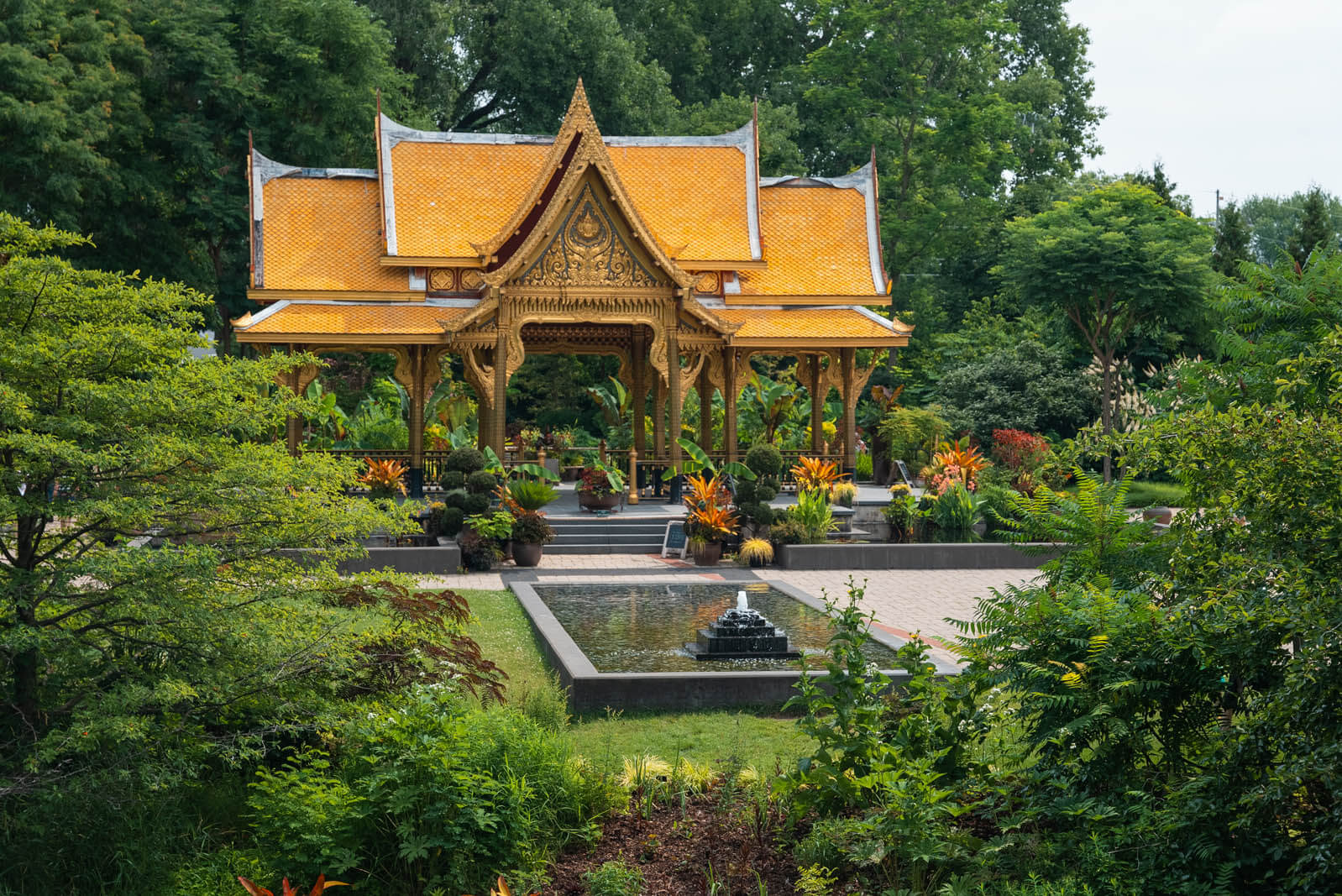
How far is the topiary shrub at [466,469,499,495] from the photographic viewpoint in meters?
20.1

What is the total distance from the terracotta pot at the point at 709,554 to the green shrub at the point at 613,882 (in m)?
12.9

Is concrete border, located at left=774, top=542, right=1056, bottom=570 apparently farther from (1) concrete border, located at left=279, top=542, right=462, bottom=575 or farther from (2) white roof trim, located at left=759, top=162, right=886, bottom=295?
(2) white roof trim, located at left=759, top=162, right=886, bottom=295

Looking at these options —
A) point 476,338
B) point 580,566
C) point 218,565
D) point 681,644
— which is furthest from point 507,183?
point 218,565

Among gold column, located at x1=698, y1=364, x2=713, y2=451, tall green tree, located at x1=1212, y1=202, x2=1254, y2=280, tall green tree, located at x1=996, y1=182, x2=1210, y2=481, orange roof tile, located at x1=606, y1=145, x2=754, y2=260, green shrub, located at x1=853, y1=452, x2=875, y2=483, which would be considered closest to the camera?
orange roof tile, located at x1=606, y1=145, x2=754, y2=260

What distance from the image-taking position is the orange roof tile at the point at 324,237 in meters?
26.3

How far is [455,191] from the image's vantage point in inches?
1109

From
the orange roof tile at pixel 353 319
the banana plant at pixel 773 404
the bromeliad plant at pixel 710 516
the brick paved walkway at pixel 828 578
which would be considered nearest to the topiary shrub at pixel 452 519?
the brick paved walkway at pixel 828 578

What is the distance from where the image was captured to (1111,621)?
21.9 feet

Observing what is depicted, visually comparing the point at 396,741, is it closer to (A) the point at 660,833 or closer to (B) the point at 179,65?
(A) the point at 660,833

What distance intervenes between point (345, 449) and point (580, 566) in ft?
27.4

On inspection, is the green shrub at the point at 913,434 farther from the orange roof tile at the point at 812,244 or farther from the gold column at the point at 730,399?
the gold column at the point at 730,399

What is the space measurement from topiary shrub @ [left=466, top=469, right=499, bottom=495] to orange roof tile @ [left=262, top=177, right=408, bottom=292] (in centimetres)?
728

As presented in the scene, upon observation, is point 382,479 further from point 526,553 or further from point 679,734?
point 679,734

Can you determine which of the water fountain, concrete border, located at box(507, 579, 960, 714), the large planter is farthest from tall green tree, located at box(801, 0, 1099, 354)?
concrete border, located at box(507, 579, 960, 714)
